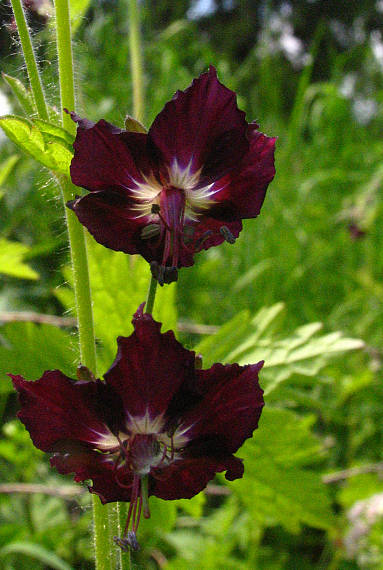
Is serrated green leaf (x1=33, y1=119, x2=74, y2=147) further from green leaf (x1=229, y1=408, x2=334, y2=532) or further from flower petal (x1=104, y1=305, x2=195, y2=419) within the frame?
green leaf (x1=229, y1=408, x2=334, y2=532)

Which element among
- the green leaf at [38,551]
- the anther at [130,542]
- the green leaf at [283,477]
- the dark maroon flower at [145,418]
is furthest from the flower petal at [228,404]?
the green leaf at [38,551]

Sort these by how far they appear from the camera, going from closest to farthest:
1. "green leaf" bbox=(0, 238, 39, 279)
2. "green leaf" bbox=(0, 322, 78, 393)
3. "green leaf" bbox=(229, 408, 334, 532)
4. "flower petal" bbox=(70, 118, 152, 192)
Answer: "flower petal" bbox=(70, 118, 152, 192) < "green leaf" bbox=(0, 322, 78, 393) < "green leaf" bbox=(229, 408, 334, 532) < "green leaf" bbox=(0, 238, 39, 279)

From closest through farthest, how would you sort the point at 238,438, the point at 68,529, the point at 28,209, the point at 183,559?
the point at 238,438 → the point at 183,559 → the point at 68,529 → the point at 28,209

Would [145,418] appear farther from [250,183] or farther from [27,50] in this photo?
[27,50]

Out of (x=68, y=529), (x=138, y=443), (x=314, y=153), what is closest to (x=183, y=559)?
(x=68, y=529)

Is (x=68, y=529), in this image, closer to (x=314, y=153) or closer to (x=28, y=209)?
(x=28, y=209)

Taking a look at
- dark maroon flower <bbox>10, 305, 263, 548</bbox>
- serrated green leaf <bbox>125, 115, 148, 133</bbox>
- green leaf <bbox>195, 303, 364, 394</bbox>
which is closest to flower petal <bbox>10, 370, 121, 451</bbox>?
dark maroon flower <bbox>10, 305, 263, 548</bbox>
